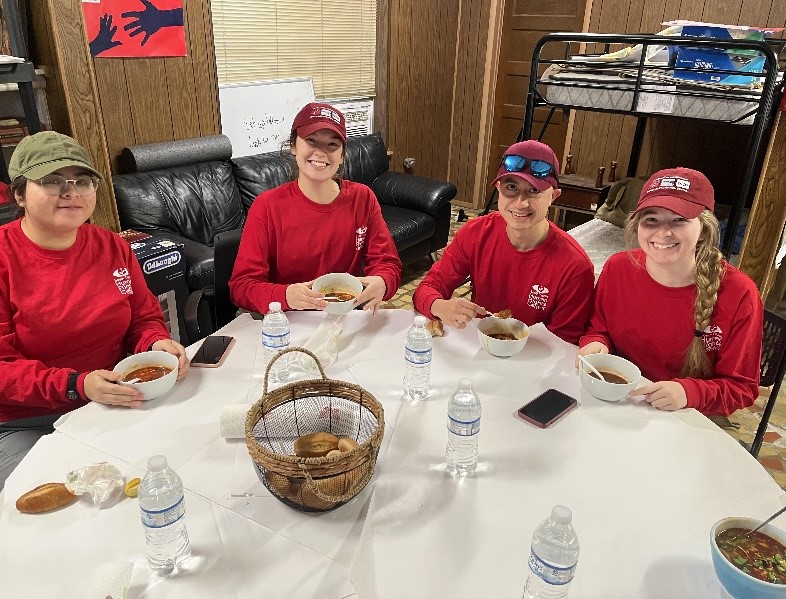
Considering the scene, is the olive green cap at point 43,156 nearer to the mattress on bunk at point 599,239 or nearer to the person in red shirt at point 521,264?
the person in red shirt at point 521,264

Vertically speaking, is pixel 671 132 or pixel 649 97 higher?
pixel 649 97

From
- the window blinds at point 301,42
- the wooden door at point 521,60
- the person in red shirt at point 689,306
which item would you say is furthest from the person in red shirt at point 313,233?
the wooden door at point 521,60

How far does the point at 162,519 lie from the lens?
36.6 inches

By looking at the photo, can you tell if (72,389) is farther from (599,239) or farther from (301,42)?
(301,42)

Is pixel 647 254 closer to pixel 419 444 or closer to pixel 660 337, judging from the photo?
pixel 660 337

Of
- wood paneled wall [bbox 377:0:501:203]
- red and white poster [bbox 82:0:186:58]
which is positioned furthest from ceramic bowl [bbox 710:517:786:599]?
wood paneled wall [bbox 377:0:501:203]

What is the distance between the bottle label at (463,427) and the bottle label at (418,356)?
0.28 m

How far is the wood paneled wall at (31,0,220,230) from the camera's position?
279 centimetres

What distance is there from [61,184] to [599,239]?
298 centimetres

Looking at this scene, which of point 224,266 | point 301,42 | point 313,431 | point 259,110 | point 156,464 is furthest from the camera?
point 301,42

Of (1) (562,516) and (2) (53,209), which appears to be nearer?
(1) (562,516)

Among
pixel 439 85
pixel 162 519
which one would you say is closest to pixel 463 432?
pixel 162 519

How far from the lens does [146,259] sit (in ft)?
9.22

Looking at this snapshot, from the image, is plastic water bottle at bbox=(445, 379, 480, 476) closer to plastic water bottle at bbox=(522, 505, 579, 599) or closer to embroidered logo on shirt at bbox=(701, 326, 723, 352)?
plastic water bottle at bbox=(522, 505, 579, 599)
